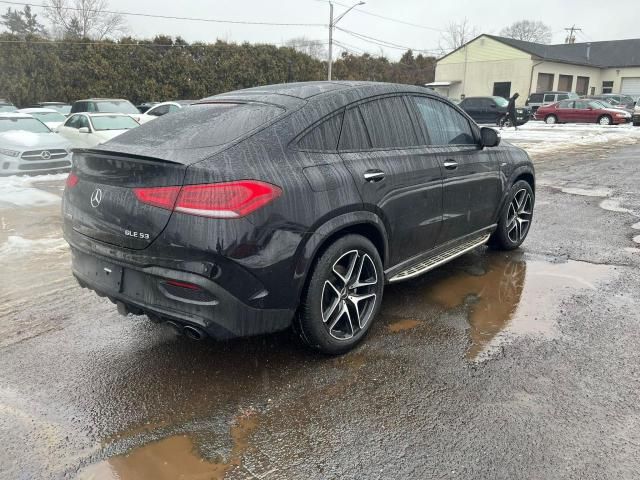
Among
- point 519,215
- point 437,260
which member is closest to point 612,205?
point 519,215

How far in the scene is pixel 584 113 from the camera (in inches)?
1077

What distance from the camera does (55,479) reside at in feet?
7.73

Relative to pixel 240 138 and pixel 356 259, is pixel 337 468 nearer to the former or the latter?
pixel 356 259

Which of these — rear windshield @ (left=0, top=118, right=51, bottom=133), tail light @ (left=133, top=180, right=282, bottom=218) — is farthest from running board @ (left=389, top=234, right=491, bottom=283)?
rear windshield @ (left=0, top=118, right=51, bottom=133)

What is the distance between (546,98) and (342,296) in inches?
1384

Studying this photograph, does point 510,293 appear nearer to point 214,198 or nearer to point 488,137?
point 488,137

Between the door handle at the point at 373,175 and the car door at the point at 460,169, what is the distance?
79 cm

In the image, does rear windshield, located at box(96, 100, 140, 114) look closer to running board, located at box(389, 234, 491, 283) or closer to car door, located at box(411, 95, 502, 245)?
car door, located at box(411, 95, 502, 245)

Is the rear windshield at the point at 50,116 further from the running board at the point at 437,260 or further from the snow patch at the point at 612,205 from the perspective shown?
the running board at the point at 437,260

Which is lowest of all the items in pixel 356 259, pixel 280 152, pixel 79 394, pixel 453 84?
pixel 79 394

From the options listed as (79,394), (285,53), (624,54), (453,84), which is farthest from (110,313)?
(624,54)

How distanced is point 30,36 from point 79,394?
30163mm

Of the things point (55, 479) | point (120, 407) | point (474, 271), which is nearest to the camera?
Result: point (55, 479)

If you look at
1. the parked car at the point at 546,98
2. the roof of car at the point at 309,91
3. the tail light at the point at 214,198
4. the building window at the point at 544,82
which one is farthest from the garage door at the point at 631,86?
the tail light at the point at 214,198
